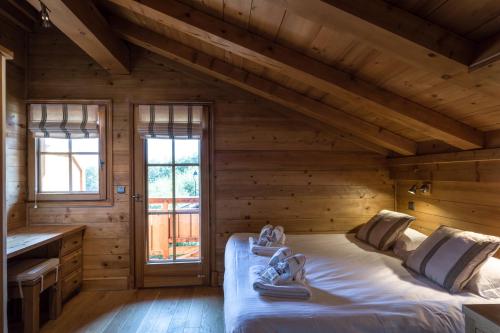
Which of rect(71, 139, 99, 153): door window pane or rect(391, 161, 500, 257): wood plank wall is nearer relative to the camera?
rect(391, 161, 500, 257): wood plank wall

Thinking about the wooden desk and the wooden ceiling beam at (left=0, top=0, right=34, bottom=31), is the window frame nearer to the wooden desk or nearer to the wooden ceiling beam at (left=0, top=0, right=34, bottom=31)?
the wooden desk

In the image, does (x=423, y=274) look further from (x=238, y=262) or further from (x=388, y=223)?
(x=238, y=262)

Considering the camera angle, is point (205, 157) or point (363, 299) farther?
point (205, 157)

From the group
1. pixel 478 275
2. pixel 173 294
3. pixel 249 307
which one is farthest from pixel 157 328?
pixel 478 275

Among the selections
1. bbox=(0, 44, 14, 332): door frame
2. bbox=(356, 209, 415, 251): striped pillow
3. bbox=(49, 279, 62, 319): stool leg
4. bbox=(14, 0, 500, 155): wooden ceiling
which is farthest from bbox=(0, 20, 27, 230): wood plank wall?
bbox=(356, 209, 415, 251): striped pillow

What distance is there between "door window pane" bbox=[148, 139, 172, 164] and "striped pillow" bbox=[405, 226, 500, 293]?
8.37 feet

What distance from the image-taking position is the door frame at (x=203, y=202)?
123 inches

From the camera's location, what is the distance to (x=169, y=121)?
10.1 feet

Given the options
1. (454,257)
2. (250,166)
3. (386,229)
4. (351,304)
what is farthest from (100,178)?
(454,257)

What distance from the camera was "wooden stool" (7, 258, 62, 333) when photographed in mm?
2127

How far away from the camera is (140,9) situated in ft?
6.73

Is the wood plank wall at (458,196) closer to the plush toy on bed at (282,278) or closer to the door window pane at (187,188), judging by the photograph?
the plush toy on bed at (282,278)

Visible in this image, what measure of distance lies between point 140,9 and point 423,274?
272 cm

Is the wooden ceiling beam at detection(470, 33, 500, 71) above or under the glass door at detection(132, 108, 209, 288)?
above
